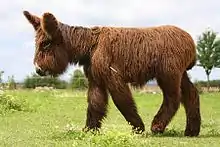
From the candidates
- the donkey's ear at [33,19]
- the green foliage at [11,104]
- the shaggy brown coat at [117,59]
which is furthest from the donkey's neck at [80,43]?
the green foliage at [11,104]

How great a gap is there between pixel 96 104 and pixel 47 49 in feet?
5.37

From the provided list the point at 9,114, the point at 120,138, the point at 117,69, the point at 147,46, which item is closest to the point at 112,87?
the point at 117,69

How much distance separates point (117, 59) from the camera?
40.2 ft

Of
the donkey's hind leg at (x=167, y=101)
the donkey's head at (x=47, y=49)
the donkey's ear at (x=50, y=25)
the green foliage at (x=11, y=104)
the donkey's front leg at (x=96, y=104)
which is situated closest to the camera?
the donkey's ear at (x=50, y=25)

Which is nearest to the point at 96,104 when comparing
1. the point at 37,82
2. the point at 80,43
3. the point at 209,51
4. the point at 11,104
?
the point at 80,43

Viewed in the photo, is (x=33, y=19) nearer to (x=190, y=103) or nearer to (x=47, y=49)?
(x=47, y=49)

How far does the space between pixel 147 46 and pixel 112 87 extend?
48.0 inches

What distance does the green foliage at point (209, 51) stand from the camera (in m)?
73.0

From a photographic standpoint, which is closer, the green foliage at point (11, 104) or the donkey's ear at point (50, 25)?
the donkey's ear at point (50, 25)

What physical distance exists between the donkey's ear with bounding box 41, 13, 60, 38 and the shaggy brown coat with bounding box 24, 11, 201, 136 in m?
0.02

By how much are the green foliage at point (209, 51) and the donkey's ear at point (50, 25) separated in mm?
61977

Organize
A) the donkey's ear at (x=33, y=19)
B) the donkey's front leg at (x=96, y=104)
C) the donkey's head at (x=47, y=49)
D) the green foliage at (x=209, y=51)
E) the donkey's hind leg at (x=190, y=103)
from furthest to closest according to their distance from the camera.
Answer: the green foliage at (x=209, y=51) < the donkey's hind leg at (x=190, y=103) < the donkey's front leg at (x=96, y=104) < the donkey's ear at (x=33, y=19) < the donkey's head at (x=47, y=49)

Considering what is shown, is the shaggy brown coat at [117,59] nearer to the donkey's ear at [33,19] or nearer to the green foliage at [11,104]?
the donkey's ear at [33,19]

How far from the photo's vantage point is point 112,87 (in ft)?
39.9
